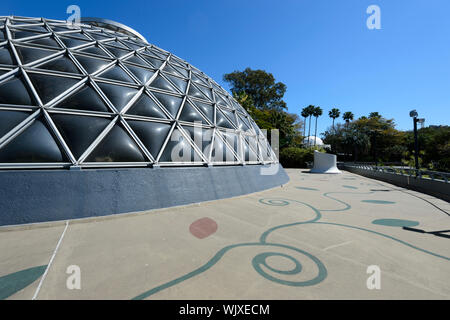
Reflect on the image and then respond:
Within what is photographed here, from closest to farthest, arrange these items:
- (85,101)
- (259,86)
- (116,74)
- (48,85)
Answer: (48,85) < (85,101) < (116,74) < (259,86)

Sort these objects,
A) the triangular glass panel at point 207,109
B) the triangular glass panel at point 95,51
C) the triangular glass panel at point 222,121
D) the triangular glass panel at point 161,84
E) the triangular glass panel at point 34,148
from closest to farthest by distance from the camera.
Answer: the triangular glass panel at point 34,148
the triangular glass panel at point 95,51
the triangular glass panel at point 161,84
the triangular glass panel at point 207,109
the triangular glass panel at point 222,121

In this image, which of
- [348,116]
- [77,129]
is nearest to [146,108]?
[77,129]

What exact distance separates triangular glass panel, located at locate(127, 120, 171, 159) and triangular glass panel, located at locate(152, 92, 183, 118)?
1.05 meters

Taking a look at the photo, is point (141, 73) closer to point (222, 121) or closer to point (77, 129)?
point (77, 129)

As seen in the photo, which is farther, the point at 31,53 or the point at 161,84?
the point at 161,84

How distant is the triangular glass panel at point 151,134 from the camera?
6395 millimetres

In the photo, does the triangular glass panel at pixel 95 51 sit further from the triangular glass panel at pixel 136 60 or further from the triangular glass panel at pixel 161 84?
the triangular glass panel at pixel 161 84

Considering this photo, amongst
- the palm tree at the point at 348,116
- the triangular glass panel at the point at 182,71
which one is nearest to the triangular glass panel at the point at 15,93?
the triangular glass panel at the point at 182,71

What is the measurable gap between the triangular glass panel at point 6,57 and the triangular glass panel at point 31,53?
9.2 inches

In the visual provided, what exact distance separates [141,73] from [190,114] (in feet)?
9.49

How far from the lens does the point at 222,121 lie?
9422 millimetres

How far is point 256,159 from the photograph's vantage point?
32.3 feet
